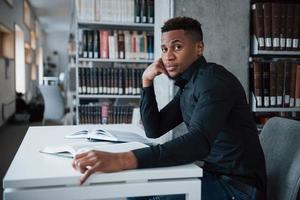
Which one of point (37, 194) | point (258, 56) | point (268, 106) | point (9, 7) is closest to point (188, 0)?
point (258, 56)

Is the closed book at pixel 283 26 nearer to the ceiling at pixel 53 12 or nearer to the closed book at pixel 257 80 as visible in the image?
the closed book at pixel 257 80

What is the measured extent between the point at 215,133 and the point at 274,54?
1.51m

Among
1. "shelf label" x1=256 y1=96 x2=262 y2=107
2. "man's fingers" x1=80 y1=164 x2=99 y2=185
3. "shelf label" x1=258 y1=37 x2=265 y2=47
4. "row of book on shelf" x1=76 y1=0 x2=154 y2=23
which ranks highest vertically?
"row of book on shelf" x1=76 y1=0 x2=154 y2=23

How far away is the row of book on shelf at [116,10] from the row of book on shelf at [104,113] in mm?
924

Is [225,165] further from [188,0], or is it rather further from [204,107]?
[188,0]

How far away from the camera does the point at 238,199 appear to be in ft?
4.00

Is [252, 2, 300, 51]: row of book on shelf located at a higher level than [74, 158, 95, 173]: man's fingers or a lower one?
higher

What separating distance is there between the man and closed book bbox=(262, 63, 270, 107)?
96 centimetres

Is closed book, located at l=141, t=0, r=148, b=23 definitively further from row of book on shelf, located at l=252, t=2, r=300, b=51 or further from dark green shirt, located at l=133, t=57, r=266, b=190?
dark green shirt, located at l=133, t=57, r=266, b=190

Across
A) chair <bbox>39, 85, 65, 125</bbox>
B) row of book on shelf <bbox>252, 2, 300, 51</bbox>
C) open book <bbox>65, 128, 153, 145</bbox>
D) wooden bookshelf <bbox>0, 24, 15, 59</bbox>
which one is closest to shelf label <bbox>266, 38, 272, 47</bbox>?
row of book on shelf <bbox>252, 2, 300, 51</bbox>

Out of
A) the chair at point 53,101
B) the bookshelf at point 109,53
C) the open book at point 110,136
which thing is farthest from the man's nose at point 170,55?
the chair at point 53,101

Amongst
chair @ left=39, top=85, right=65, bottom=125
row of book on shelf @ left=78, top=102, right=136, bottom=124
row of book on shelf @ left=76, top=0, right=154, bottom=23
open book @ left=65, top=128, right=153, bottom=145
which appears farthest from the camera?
chair @ left=39, top=85, right=65, bottom=125

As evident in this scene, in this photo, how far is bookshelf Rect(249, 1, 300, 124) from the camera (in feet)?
7.52

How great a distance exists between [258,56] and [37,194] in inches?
79.8
